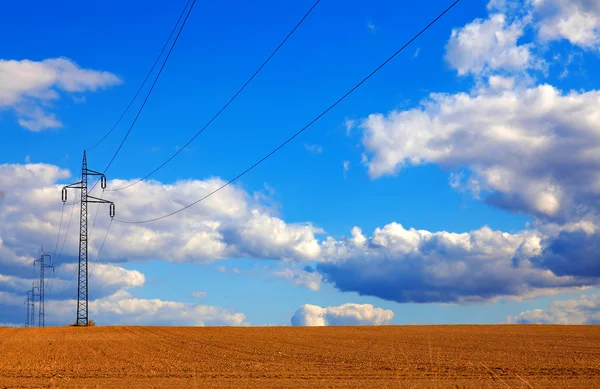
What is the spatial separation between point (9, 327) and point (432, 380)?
85.3 metres

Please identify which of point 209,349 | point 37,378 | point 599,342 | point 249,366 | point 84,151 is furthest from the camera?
point 84,151

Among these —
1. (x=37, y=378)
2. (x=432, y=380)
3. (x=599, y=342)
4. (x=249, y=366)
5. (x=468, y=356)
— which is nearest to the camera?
(x=432, y=380)

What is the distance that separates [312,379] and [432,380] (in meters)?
4.82

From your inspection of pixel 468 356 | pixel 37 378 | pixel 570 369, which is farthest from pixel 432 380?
pixel 37 378

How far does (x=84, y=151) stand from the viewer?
7606 cm

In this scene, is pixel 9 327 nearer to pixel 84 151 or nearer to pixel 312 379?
pixel 84 151

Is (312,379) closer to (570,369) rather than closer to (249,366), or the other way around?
(249,366)

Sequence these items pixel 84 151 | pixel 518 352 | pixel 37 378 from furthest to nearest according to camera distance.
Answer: pixel 84 151 < pixel 518 352 < pixel 37 378

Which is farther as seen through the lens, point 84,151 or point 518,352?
point 84,151

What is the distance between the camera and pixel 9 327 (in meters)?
98.4

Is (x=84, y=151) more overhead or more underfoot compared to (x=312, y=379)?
more overhead

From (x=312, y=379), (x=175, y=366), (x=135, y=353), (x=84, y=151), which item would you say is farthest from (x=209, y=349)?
(x=84, y=151)

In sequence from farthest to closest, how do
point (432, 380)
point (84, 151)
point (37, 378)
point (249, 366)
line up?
1. point (84, 151)
2. point (249, 366)
3. point (37, 378)
4. point (432, 380)

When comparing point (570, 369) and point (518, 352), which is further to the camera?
point (518, 352)
